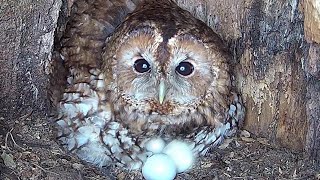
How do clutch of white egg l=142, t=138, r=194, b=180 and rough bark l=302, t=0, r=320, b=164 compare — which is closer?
rough bark l=302, t=0, r=320, b=164

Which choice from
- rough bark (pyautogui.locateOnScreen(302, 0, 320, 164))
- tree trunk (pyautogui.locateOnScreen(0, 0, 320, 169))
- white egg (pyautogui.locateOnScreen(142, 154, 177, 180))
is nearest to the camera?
rough bark (pyautogui.locateOnScreen(302, 0, 320, 164))

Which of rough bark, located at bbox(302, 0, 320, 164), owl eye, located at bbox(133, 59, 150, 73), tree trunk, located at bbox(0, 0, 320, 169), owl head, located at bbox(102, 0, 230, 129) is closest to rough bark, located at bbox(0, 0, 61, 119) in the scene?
tree trunk, located at bbox(0, 0, 320, 169)

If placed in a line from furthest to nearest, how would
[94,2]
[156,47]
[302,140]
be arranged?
[94,2]
[302,140]
[156,47]

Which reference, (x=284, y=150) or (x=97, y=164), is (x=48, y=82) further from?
(x=284, y=150)

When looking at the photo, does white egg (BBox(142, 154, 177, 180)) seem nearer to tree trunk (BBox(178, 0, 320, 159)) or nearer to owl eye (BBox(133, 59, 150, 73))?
owl eye (BBox(133, 59, 150, 73))

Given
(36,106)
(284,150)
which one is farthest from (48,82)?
(284,150)

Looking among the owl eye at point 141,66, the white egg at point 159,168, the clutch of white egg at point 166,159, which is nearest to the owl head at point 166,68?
the owl eye at point 141,66
